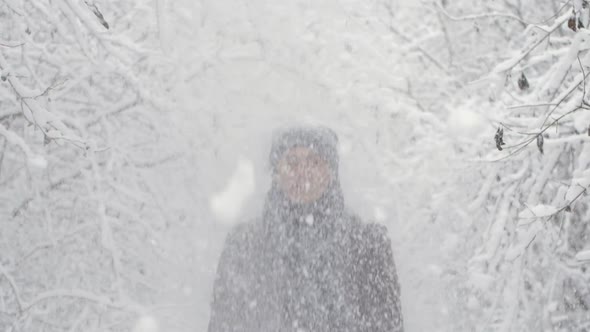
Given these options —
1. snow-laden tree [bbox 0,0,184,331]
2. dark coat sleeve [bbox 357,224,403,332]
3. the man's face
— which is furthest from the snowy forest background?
dark coat sleeve [bbox 357,224,403,332]

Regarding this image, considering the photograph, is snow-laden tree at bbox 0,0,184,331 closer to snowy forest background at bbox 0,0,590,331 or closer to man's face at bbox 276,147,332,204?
snowy forest background at bbox 0,0,590,331

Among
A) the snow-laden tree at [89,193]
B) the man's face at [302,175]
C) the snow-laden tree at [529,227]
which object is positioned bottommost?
the snow-laden tree at [89,193]

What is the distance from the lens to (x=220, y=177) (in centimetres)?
507

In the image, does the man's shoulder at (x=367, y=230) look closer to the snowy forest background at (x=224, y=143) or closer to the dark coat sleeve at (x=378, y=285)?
the dark coat sleeve at (x=378, y=285)

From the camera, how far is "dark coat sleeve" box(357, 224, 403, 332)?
264 cm

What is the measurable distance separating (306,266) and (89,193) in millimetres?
2187

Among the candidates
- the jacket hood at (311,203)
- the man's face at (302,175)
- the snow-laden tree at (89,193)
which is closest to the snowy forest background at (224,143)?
the snow-laden tree at (89,193)

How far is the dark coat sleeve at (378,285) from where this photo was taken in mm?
2643

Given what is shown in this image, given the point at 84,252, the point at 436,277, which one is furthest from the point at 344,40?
the point at 84,252

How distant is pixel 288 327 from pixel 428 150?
7.43 ft

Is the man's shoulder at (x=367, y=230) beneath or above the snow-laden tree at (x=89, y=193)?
above

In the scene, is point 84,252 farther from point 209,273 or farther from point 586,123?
point 586,123

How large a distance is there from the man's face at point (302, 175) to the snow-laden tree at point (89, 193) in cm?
166

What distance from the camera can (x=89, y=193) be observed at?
4.40 m
